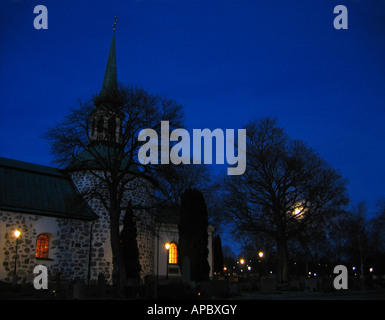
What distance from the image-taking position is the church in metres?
25.7

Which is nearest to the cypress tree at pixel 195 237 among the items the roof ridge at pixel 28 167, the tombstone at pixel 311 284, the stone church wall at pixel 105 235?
the stone church wall at pixel 105 235

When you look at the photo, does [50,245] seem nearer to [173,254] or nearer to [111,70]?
[173,254]

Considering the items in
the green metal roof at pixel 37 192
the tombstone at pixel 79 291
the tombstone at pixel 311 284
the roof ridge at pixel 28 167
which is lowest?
the tombstone at pixel 311 284

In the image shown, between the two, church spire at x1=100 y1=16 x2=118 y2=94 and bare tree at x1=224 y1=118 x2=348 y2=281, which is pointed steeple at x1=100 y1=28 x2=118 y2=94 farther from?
bare tree at x1=224 y1=118 x2=348 y2=281

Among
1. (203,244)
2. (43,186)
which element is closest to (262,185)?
(203,244)

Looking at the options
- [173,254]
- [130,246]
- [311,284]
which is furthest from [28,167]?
[311,284]

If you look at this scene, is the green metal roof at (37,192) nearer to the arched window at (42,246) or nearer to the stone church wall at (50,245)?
the stone church wall at (50,245)

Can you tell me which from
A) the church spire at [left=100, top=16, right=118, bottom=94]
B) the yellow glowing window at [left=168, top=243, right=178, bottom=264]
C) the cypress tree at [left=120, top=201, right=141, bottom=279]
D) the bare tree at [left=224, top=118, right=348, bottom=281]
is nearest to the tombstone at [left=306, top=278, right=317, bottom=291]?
the bare tree at [left=224, top=118, right=348, bottom=281]

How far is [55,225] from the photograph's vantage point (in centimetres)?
2825

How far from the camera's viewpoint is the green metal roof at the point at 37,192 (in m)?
27.2

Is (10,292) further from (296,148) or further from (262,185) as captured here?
(296,148)

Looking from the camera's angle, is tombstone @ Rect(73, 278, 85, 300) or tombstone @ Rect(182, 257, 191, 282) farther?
tombstone @ Rect(182, 257, 191, 282)

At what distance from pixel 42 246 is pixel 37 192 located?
3903mm

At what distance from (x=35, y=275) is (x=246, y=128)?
18.0m
